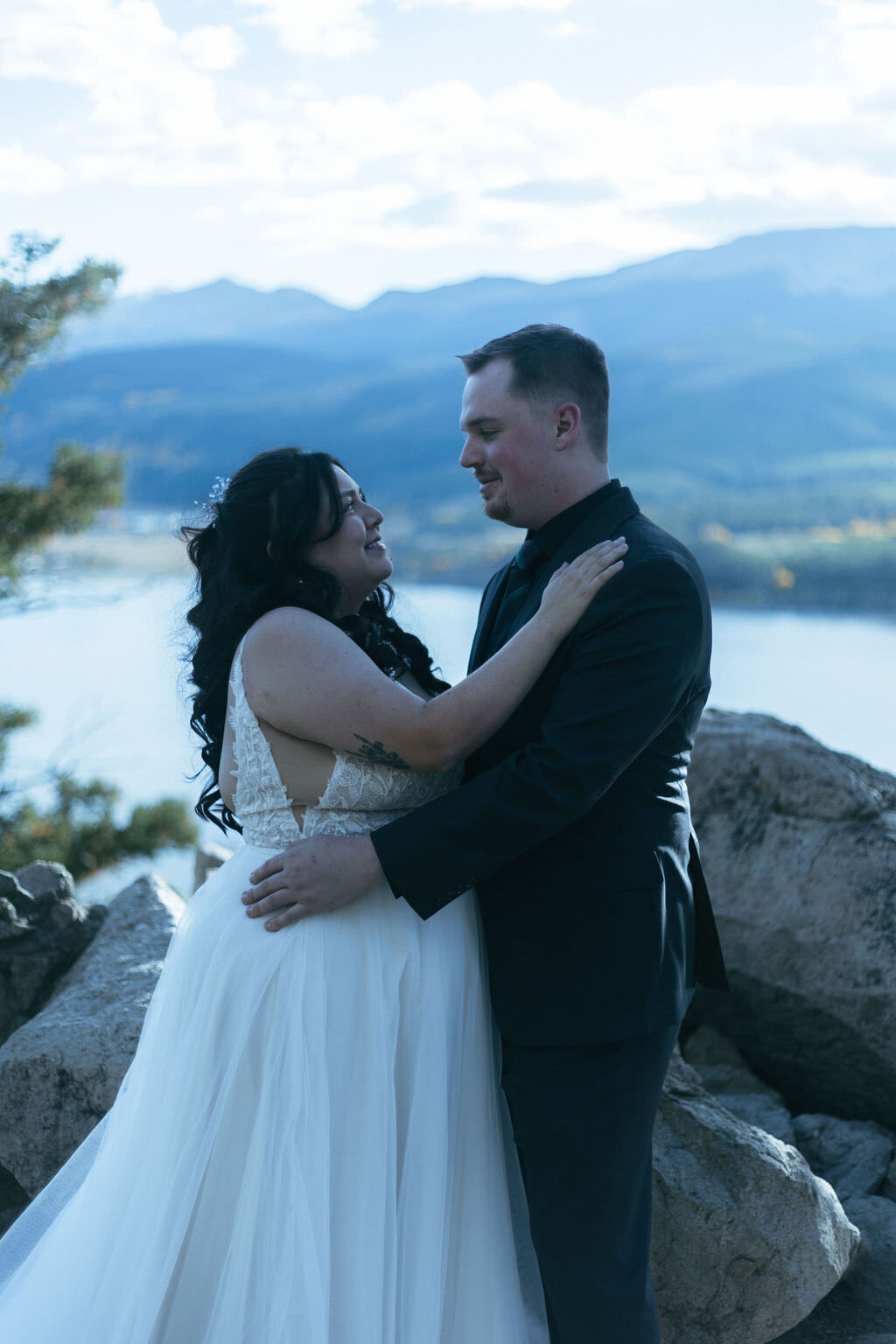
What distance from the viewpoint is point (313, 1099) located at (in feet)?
7.22

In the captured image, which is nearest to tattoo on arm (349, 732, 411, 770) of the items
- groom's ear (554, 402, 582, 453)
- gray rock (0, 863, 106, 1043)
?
groom's ear (554, 402, 582, 453)

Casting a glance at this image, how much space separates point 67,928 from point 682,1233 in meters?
2.18

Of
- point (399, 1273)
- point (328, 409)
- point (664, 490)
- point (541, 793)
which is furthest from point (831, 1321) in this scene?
point (328, 409)

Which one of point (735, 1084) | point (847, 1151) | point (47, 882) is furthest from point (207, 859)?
point (847, 1151)

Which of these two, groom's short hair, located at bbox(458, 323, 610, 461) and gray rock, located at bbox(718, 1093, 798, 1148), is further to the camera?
gray rock, located at bbox(718, 1093, 798, 1148)

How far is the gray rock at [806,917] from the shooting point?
12.0 ft

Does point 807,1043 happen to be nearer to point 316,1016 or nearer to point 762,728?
point 762,728

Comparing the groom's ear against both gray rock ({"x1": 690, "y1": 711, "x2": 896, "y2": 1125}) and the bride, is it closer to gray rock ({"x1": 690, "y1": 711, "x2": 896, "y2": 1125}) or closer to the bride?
the bride

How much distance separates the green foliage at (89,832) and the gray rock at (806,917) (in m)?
5.01

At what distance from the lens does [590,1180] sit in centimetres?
219

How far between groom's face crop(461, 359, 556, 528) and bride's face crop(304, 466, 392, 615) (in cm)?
26

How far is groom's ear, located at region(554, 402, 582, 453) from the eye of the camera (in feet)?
7.95

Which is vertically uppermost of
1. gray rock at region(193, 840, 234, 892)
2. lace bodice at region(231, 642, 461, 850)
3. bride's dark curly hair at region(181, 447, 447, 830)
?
bride's dark curly hair at region(181, 447, 447, 830)

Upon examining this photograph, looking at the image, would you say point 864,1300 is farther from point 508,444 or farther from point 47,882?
point 47,882
